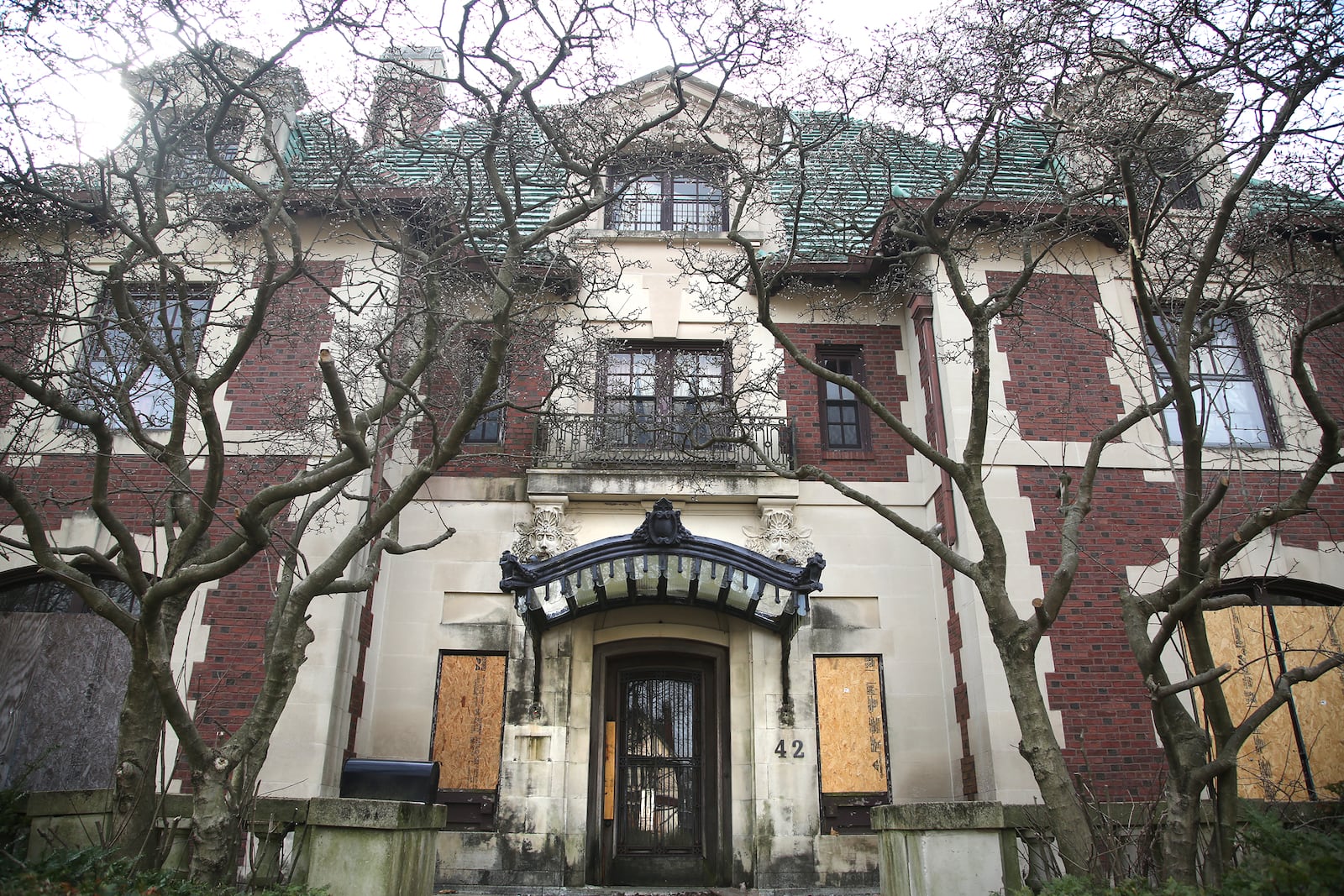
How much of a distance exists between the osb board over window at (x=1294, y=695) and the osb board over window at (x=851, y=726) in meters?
3.84

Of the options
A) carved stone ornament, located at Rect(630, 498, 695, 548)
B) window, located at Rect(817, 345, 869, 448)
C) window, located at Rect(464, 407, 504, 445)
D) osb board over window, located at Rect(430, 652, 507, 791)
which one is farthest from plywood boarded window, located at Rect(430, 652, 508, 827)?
window, located at Rect(817, 345, 869, 448)

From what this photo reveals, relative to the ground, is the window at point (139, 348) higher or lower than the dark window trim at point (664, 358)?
lower

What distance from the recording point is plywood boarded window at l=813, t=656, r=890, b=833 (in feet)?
35.3

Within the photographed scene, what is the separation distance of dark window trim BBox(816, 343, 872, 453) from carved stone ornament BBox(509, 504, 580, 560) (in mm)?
3718

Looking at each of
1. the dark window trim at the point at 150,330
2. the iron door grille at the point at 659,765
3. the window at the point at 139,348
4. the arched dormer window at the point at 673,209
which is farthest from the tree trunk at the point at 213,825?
the arched dormer window at the point at 673,209

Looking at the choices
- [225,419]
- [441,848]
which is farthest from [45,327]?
[441,848]

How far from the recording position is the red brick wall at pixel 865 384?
12.3m

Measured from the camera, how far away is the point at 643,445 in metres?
11.9

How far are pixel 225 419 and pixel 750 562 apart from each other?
6791 mm

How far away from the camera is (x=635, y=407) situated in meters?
12.6

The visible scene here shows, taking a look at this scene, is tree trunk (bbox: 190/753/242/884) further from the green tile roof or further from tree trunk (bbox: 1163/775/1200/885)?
tree trunk (bbox: 1163/775/1200/885)

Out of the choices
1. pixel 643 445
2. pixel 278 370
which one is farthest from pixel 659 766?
pixel 278 370

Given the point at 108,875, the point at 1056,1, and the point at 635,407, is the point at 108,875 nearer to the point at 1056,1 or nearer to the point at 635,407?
the point at 635,407

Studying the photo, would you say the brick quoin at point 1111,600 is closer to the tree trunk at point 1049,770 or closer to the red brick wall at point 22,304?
the tree trunk at point 1049,770
